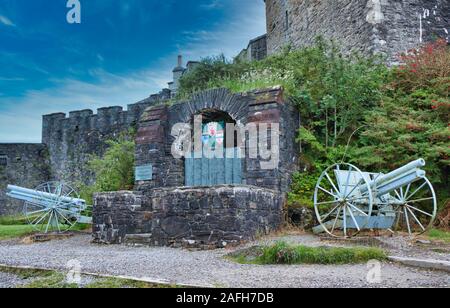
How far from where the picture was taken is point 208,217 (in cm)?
917

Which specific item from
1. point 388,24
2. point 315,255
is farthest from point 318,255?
point 388,24

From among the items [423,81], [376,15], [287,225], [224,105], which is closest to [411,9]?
[376,15]

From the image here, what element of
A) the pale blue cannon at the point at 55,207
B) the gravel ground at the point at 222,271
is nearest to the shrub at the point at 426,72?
the gravel ground at the point at 222,271

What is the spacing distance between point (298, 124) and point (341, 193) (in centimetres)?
335

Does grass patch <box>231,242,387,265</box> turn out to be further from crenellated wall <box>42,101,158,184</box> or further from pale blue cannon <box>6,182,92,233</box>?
crenellated wall <box>42,101,158,184</box>

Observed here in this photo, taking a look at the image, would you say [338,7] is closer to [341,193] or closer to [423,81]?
[423,81]

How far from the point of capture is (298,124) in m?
12.1

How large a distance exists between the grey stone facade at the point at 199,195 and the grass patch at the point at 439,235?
2.94m

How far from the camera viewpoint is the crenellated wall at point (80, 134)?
81.2ft

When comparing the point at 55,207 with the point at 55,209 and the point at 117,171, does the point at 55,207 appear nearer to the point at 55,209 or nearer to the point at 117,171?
the point at 55,209

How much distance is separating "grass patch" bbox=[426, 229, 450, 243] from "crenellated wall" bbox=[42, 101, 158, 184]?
1664cm

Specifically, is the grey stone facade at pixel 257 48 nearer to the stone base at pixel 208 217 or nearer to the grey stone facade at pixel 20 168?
the grey stone facade at pixel 20 168

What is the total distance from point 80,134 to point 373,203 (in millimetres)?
20024
